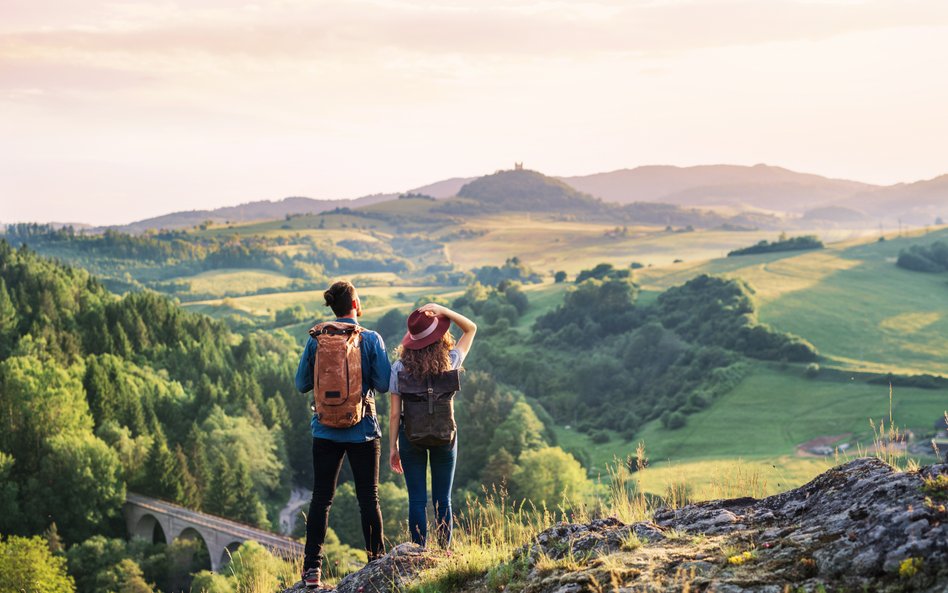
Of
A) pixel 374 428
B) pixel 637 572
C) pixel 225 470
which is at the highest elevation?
pixel 374 428

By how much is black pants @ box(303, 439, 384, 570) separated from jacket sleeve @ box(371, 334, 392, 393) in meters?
0.70

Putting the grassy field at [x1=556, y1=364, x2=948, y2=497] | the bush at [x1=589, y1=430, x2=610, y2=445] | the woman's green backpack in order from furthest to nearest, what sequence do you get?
1. the bush at [x1=589, y1=430, x2=610, y2=445]
2. the grassy field at [x1=556, y1=364, x2=948, y2=497]
3. the woman's green backpack

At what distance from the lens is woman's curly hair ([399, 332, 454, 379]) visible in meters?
9.26

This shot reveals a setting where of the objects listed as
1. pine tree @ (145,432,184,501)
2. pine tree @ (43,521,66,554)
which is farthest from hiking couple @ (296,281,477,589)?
pine tree @ (145,432,184,501)

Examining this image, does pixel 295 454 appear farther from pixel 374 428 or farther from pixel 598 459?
pixel 374 428

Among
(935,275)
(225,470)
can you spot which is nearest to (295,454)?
(225,470)

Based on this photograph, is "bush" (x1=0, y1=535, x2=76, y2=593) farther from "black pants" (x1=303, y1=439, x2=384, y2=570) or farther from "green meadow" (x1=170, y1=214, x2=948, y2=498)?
"black pants" (x1=303, y1=439, x2=384, y2=570)

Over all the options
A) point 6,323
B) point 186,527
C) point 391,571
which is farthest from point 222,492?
point 391,571

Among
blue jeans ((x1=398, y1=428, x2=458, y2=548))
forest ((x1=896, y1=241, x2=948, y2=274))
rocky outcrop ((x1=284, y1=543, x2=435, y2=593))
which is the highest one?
blue jeans ((x1=398, y1=428, x2=458, y2=548))

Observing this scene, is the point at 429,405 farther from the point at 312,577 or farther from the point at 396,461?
the point at 312,577

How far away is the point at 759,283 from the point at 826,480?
12949cm

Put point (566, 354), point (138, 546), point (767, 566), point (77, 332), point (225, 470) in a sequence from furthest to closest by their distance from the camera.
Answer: point (566, 354) < point (77, 332) < point (225, 470) < point (138, 546) < point (767, 566)

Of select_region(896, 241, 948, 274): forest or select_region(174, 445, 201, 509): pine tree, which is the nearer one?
select_region(174, 445, 201, 509): pine tree

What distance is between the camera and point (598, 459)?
85.1 meters
